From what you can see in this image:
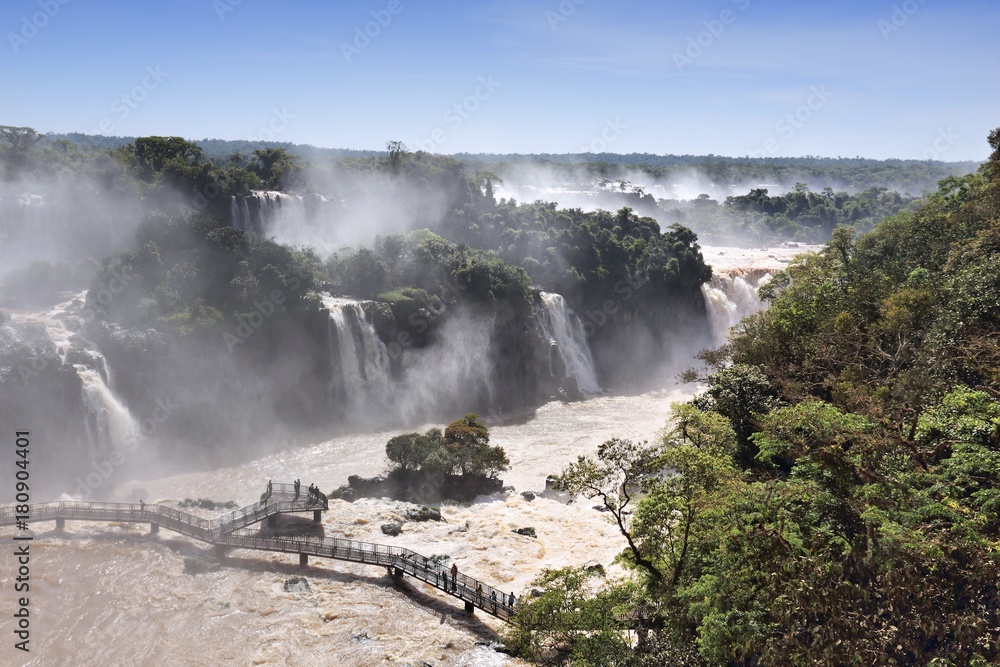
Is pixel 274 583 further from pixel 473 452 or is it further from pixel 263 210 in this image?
pixel 263 210

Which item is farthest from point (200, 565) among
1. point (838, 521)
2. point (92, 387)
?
point (838, 521)

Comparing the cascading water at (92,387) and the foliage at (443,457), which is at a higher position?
the cascading water at (92,387)

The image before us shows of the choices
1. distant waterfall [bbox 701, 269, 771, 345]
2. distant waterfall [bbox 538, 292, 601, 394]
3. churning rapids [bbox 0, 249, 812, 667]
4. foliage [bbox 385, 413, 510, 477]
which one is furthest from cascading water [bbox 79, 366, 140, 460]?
distant waterfall [bbox 701, 269, 771, 345]

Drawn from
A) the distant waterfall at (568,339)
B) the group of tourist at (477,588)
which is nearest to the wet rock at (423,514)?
the group of tourist at (477,588)

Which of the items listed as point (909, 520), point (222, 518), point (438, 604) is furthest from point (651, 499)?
point (222, 518)

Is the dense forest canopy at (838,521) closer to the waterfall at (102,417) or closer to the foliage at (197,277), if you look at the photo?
the waterfall at (102,417)

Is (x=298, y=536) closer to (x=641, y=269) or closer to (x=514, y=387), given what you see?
(x=514, y=387)
